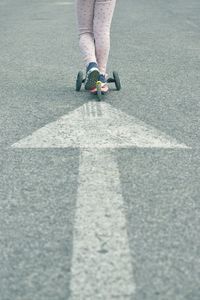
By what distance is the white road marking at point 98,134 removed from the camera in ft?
14.4

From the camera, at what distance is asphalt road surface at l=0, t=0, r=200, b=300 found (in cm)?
258

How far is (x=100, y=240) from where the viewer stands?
9.45ft

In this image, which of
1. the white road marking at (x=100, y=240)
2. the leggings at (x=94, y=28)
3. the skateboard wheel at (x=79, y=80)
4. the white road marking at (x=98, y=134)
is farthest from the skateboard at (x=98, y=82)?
the white road marking at (x=100, y=240)

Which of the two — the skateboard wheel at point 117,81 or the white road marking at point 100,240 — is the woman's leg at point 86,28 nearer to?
the skateboard wheel at point 117,81

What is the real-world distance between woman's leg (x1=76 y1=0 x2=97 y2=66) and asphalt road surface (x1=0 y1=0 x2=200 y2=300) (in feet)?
1.23

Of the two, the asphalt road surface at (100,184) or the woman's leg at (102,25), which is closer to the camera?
the asphalt road surface at (100,184)

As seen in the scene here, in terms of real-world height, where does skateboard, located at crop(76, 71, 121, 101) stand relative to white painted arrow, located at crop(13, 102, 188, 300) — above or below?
below

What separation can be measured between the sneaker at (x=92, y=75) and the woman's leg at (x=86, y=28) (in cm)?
9

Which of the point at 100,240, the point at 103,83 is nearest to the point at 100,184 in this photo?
the point at 100,240

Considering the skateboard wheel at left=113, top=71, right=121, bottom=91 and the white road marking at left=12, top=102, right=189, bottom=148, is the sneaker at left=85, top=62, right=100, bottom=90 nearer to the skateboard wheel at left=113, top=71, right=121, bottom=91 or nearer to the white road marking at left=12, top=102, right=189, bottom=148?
the skateboard wheel at left=113, top=71, right=121, bottom=91

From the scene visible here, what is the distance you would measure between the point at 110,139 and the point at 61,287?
2.08 meters

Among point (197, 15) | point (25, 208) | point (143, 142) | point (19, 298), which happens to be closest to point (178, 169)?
point (143, 142)

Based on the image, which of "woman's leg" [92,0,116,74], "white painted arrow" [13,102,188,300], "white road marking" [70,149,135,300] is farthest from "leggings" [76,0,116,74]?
"white road marking" [70,149,135,300]

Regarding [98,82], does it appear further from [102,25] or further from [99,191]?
[99,191]
